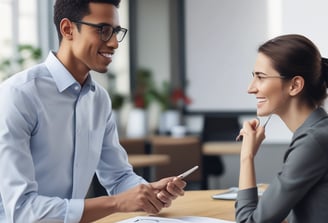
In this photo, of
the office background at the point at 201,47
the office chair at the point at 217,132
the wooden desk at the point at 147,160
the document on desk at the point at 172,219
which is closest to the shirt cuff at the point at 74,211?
the document on desk at the point at 172,219

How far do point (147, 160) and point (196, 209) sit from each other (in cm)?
320

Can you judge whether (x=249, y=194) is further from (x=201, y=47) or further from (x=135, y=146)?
(x=201, y=47)

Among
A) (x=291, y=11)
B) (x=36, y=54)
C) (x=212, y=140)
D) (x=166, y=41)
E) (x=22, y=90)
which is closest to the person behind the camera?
(x=22, y=90)

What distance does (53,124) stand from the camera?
1.99m

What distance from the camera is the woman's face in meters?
1.81

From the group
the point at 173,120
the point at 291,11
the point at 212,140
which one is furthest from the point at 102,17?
the point at 173,120

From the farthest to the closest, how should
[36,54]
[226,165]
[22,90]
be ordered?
[226,165], [36,54], [22,90]

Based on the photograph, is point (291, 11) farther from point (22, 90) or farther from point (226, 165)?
point (226, 165)

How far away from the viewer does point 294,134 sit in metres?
1.78

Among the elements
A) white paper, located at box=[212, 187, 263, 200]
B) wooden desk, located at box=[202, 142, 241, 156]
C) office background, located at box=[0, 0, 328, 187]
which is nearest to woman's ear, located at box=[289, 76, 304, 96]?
white paper, located at box=[212, 187, 263, 200]

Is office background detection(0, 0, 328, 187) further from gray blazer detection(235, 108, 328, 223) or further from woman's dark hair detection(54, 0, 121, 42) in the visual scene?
gray blazer detection(235, 108, 328, 223)

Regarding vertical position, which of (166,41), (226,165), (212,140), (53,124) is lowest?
(226,165)

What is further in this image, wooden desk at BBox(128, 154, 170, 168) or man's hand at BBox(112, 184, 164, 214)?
wooden desk at BBox(128, 154, 170, 168)

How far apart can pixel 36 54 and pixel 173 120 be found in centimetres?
273
